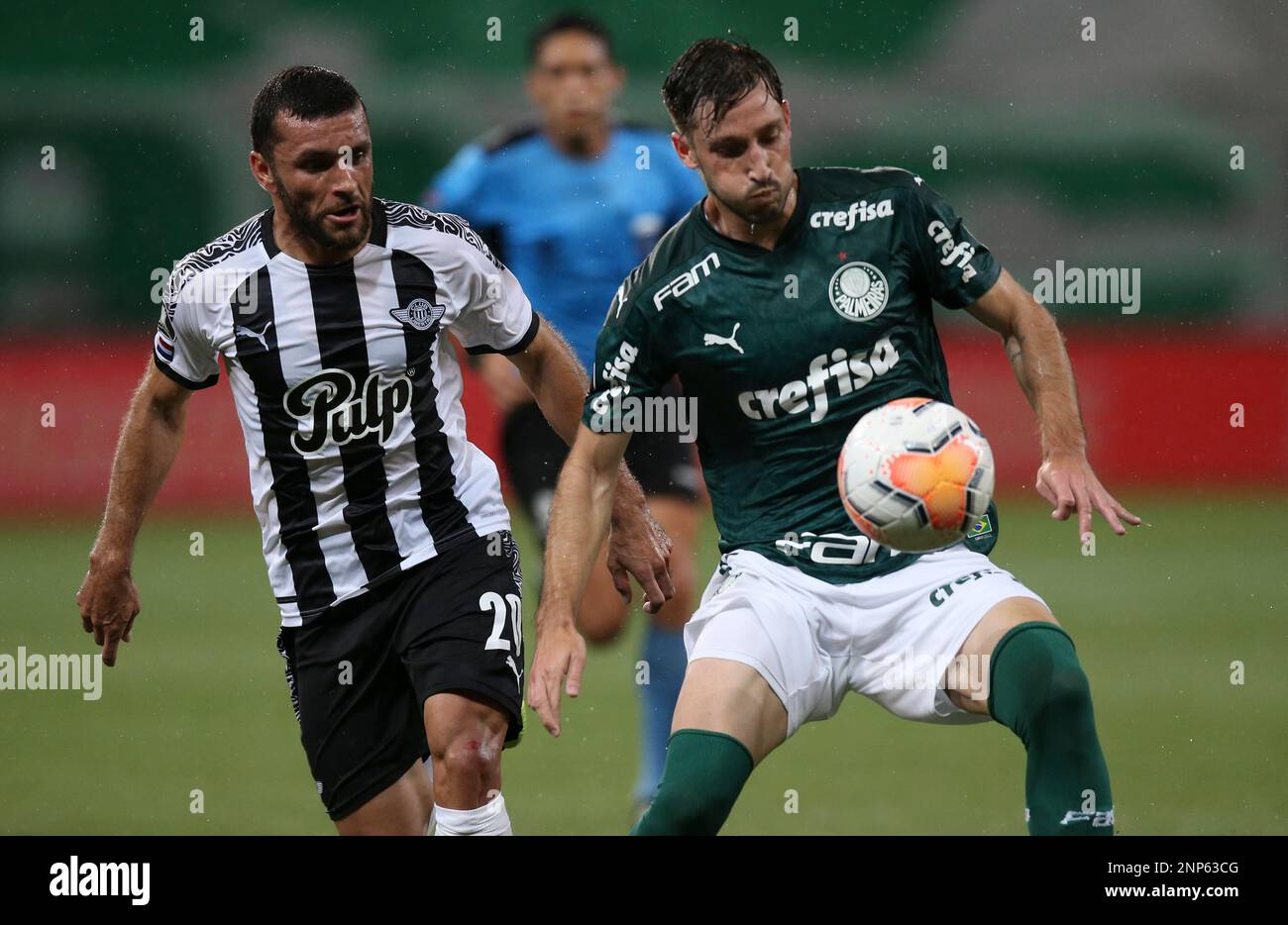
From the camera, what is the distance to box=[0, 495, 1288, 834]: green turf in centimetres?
557

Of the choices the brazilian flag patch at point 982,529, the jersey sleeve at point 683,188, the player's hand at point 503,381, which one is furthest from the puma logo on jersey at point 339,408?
the jersey sleeve at point 683,188

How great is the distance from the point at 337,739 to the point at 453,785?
21.2 inches

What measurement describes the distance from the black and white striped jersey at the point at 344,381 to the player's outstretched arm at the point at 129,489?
0.34 feet

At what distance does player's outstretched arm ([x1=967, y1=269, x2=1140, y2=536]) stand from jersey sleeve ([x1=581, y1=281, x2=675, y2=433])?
79cm

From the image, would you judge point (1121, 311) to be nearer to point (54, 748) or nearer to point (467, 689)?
point (54, 748)

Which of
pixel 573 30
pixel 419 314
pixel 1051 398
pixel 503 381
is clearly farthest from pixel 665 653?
pixel 573 30

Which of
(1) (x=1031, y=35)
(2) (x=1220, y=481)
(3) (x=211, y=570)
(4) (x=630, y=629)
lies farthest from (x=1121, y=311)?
(3) (x=211, y=570)

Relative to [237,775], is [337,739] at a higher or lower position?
higher

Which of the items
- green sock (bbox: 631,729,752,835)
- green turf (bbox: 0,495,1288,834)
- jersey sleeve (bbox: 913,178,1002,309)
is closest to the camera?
green sock (bbox: 631,729,752,835)

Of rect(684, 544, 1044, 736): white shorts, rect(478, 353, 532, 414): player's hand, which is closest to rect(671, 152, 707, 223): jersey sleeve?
rect(478, 353, 532, 414): player's hand

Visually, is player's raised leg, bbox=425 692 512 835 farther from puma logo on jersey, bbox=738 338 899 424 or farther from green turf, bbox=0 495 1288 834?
green turf, bbox=0 495 1288 834

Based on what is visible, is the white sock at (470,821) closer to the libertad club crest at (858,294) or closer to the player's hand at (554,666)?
the player's hand at (554,666)

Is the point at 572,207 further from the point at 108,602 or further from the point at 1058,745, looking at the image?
the point at 1058,745

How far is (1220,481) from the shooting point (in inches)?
505
